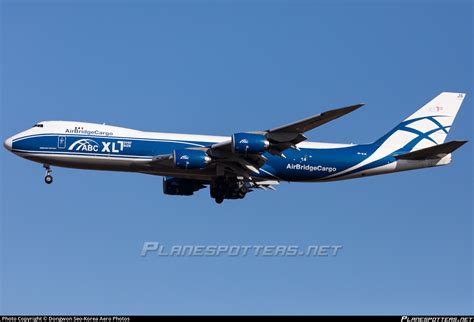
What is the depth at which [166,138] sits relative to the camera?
Answer: 4766 centimetres

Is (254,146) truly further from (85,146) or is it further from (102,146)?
(85,146)

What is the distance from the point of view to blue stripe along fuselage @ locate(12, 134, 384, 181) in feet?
153

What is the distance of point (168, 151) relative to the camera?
4719cm

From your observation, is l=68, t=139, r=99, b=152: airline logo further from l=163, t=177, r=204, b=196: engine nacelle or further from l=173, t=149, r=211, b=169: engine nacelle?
l=163, t=177, r=204, b=196: engine nacelle

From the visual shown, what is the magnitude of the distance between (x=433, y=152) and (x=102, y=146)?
18.0 m

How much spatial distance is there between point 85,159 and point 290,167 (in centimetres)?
1107

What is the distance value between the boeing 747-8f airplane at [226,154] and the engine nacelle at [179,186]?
1.11 meters

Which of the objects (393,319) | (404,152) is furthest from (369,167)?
(393,319)

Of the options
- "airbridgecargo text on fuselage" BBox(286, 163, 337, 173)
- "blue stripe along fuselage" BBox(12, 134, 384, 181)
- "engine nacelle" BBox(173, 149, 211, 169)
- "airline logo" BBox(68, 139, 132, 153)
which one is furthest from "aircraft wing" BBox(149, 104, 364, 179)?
"airline logo" BBox(68, 139, 132, 153)

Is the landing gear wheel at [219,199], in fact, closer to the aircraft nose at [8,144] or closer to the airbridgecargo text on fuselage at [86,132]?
the airbridgecargo text on fuselage at [86,132]

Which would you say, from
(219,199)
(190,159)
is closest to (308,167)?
(219,199)

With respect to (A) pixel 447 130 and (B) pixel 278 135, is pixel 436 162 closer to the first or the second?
(A) pixel 447 130

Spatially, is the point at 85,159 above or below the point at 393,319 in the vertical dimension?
above

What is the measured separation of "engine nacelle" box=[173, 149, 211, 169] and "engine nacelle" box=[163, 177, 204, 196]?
622cm
